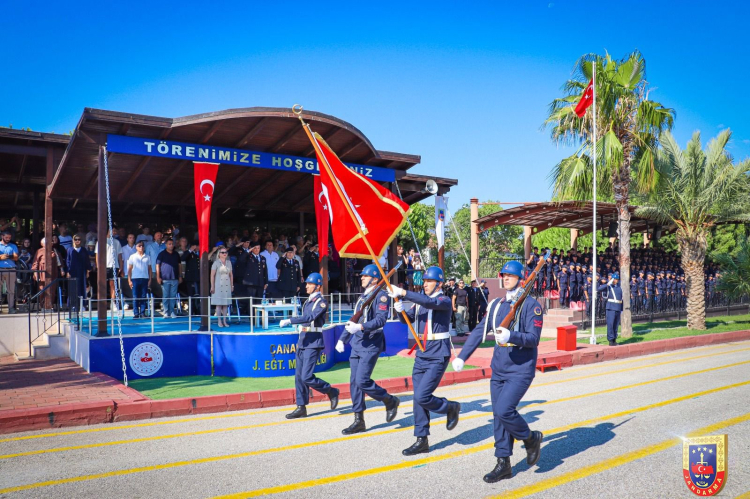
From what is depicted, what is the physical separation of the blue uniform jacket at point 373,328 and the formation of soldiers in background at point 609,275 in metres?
13.2

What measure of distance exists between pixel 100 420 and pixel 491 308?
5593 millimetres

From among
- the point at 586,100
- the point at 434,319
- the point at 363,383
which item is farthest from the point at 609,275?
the point at 434,319

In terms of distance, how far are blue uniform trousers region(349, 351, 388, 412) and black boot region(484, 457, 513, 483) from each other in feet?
8.26

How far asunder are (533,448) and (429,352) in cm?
161

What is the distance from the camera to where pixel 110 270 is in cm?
1619

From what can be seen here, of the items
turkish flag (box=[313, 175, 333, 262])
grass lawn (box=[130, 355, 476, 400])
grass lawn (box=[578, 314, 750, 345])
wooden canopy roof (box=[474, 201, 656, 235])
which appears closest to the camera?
grass lawn (box=[130, 355, 476, 400])

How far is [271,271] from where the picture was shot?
48.7 ft

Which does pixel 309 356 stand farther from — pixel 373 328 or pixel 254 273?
pixel 254 273

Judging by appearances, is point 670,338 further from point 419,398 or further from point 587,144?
point 419,398

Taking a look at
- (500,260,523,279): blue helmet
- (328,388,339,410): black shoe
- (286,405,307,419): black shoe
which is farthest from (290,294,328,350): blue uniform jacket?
(500,260,523,279): blue helmet

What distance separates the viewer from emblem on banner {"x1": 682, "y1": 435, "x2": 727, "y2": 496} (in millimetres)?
4582

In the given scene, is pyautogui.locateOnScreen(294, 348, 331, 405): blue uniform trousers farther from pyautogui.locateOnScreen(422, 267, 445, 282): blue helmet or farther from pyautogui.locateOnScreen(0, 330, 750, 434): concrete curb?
pyautogui.locateOnScreen(422, 267, 445, 282): blue helmet

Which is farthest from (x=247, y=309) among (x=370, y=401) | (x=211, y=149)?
(x=370, y=401)

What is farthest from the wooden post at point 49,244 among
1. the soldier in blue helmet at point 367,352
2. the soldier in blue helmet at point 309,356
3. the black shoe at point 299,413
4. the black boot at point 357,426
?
the black boot at point 357,426
